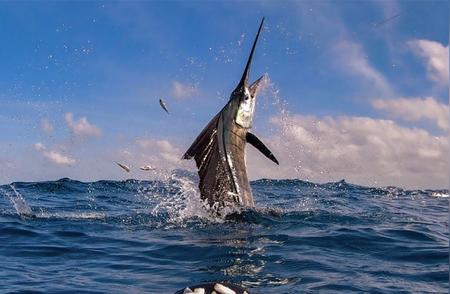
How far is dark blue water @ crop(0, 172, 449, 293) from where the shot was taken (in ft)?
24.6

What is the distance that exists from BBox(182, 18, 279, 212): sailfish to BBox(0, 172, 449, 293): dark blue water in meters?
0.53

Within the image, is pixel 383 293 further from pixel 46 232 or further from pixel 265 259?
pixel 46 232

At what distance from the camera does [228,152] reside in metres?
11.6

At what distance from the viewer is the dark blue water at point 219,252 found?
7.48 meters

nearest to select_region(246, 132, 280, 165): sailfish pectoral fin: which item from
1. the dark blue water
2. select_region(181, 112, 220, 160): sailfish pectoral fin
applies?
select_region(181, 112, 220, 160): sailfish pectoral fin

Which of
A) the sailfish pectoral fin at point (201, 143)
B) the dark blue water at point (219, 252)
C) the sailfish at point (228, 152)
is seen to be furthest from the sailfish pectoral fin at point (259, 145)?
the dark blue water at point (219, 252)

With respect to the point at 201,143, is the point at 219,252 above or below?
below

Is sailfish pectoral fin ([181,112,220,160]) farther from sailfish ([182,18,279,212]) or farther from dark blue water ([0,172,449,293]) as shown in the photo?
dark blue water ([0,172,449,293])

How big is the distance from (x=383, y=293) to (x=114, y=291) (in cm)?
355

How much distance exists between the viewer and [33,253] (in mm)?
9711

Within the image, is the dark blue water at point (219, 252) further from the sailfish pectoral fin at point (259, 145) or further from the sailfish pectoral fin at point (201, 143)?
the sailfish pectoral fin at point (259, 145)

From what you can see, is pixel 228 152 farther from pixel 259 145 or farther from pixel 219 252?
pixel 219 252

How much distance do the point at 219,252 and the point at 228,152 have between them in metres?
3.13

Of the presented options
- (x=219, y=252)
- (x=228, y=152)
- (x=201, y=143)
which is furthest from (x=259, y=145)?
(x=219, y=252)
